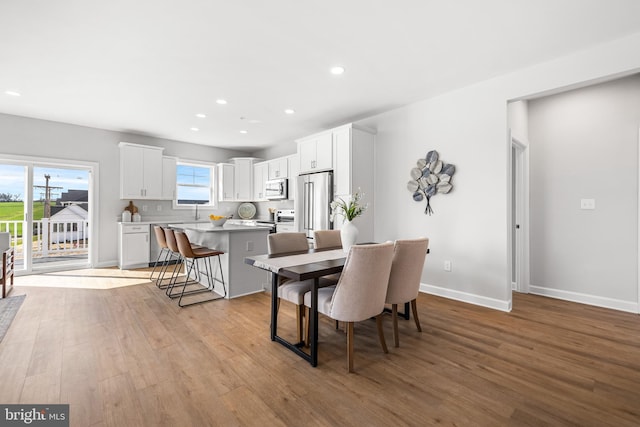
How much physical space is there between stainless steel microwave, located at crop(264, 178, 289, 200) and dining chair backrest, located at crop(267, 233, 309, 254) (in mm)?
3084

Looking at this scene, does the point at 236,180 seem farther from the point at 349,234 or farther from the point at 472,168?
the point at 472,168

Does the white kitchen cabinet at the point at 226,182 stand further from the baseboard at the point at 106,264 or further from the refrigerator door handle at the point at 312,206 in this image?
the refrigerator door handle at the point at 312,206

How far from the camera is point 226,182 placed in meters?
6.94

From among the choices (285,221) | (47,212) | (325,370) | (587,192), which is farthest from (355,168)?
(47,212)

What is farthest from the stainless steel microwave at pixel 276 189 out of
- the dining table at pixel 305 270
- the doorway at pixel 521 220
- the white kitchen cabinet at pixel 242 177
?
the doorway at pixel 521 220

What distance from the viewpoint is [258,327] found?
9.27 ft

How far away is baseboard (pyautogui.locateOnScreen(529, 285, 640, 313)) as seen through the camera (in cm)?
321

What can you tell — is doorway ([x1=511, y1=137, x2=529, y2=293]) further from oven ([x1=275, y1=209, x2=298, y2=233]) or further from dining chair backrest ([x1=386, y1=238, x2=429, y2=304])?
oven ([x1=275, y1=209, x2=298, y2=233])

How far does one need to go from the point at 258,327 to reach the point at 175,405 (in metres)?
1.15

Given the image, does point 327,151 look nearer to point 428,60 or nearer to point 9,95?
point 428,60

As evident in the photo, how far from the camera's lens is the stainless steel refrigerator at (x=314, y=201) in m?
4.59

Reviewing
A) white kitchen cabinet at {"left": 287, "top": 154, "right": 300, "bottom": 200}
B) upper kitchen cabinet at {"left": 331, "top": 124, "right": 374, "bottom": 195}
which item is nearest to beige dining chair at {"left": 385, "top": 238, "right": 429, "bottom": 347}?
upper kitchen cabinet at {"left": 331, "top": 124, "right": 374, "bottom": 195}

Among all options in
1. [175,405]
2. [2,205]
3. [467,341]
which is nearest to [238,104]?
[175,405]

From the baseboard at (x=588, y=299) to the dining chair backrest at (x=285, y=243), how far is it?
3140mm
